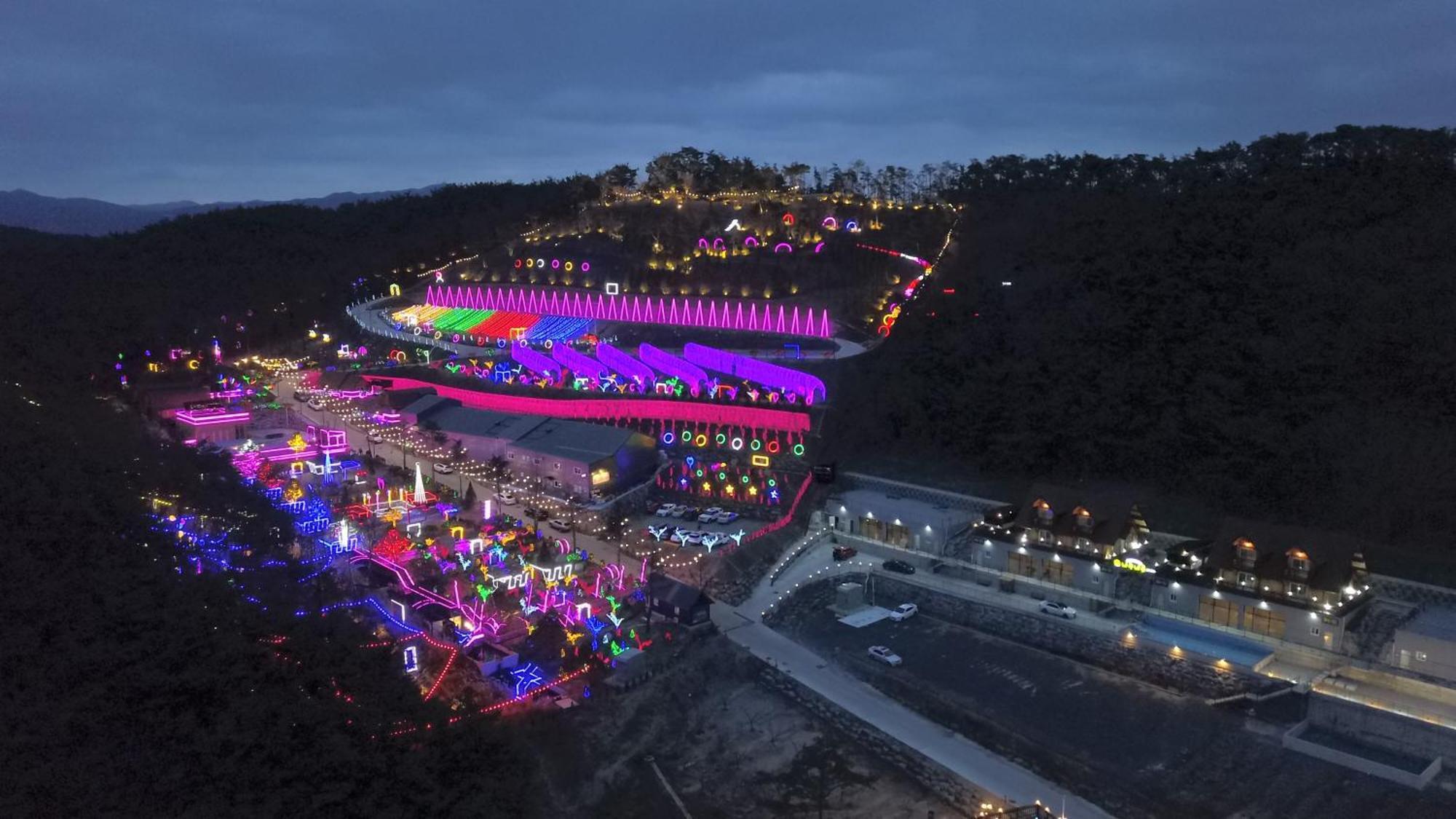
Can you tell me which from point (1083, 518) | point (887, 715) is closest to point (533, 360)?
point (1083, 518)

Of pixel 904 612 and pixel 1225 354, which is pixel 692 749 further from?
pixel 1225 354

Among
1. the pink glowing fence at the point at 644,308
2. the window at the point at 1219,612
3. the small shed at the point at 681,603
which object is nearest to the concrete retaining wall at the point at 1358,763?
the window at the point at 1219,612

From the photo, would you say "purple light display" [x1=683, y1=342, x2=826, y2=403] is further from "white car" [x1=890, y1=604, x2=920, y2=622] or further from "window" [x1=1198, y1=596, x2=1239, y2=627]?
"window" [x1=1198, y1=596, x2=1239, y2=627]

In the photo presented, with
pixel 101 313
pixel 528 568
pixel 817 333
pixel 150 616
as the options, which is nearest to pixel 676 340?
pixel 817 333

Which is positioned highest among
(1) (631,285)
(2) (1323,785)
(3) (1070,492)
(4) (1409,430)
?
(1) (631,285)

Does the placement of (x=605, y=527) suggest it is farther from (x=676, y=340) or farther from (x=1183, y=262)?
(x=1183, y=262)
